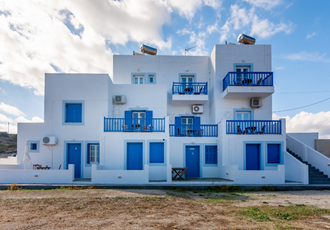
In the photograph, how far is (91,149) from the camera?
13.8 metres

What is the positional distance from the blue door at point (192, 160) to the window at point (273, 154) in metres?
4.19

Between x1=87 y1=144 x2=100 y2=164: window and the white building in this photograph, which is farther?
x1=87 y1=144 x2=100 y2=164: window

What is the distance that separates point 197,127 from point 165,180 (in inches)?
189

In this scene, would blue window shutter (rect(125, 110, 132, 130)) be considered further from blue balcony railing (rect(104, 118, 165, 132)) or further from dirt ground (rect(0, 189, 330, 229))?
dirt ground (rect(0, 189, 330, 229))

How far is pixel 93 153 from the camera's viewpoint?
13.8 m

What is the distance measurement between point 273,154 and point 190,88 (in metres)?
6.69

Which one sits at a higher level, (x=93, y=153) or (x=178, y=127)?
(x=178, y=127)

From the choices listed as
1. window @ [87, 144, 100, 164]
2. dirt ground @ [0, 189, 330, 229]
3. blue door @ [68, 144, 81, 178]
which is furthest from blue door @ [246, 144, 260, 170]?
blue door @ [68, 144, 81, 178]

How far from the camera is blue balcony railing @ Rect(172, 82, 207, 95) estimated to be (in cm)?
1606

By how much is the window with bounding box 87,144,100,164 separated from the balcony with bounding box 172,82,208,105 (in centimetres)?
581

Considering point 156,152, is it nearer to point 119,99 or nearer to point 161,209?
point 119,99

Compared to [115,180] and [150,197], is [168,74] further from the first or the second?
[150,197]

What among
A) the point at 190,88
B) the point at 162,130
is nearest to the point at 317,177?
the point at 162,130

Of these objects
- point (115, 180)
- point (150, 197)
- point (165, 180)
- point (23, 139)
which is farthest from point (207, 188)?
point (23, 139)
